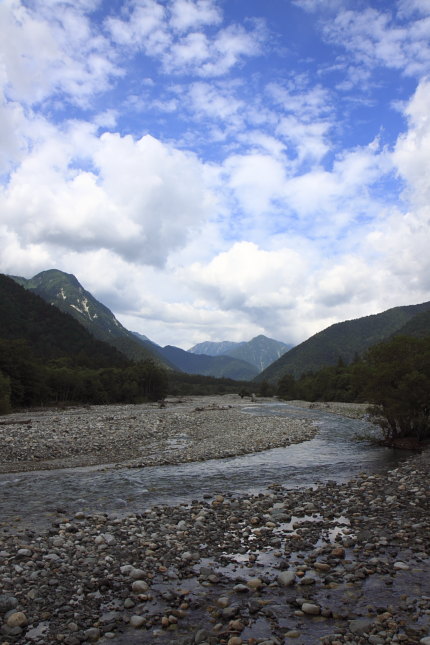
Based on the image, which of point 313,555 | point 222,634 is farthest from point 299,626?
point 313,555

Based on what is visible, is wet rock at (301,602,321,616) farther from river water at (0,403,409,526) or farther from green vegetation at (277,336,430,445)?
green vegetation at (277,336,430,445)

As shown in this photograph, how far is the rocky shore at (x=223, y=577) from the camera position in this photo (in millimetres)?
6938

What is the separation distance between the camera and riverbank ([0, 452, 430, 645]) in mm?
6941

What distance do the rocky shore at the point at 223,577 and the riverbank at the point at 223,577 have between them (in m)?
0.03

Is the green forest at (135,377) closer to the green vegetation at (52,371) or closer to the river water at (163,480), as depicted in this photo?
the green vegetation at (52,371)

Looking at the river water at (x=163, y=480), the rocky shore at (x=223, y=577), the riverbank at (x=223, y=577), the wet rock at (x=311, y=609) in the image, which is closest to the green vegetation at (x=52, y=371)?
the river water at (x=163, y=480)

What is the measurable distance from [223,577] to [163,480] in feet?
35.4

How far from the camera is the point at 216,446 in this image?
30.8 meters

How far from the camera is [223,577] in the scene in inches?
353

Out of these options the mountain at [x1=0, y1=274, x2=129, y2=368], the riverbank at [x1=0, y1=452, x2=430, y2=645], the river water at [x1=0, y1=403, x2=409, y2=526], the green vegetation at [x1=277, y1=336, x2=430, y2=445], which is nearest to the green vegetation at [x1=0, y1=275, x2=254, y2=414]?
the mountain at [x1=0, y1=274, x2=129, y2=368]

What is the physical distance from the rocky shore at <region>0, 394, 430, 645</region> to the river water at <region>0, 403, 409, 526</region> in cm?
160

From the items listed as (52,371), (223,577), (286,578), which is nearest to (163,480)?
(223,577)

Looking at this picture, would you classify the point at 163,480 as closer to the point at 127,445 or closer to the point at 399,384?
the point at 127,445

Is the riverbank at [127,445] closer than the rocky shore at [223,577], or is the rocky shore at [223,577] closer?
the rocky shore at [223,577]
